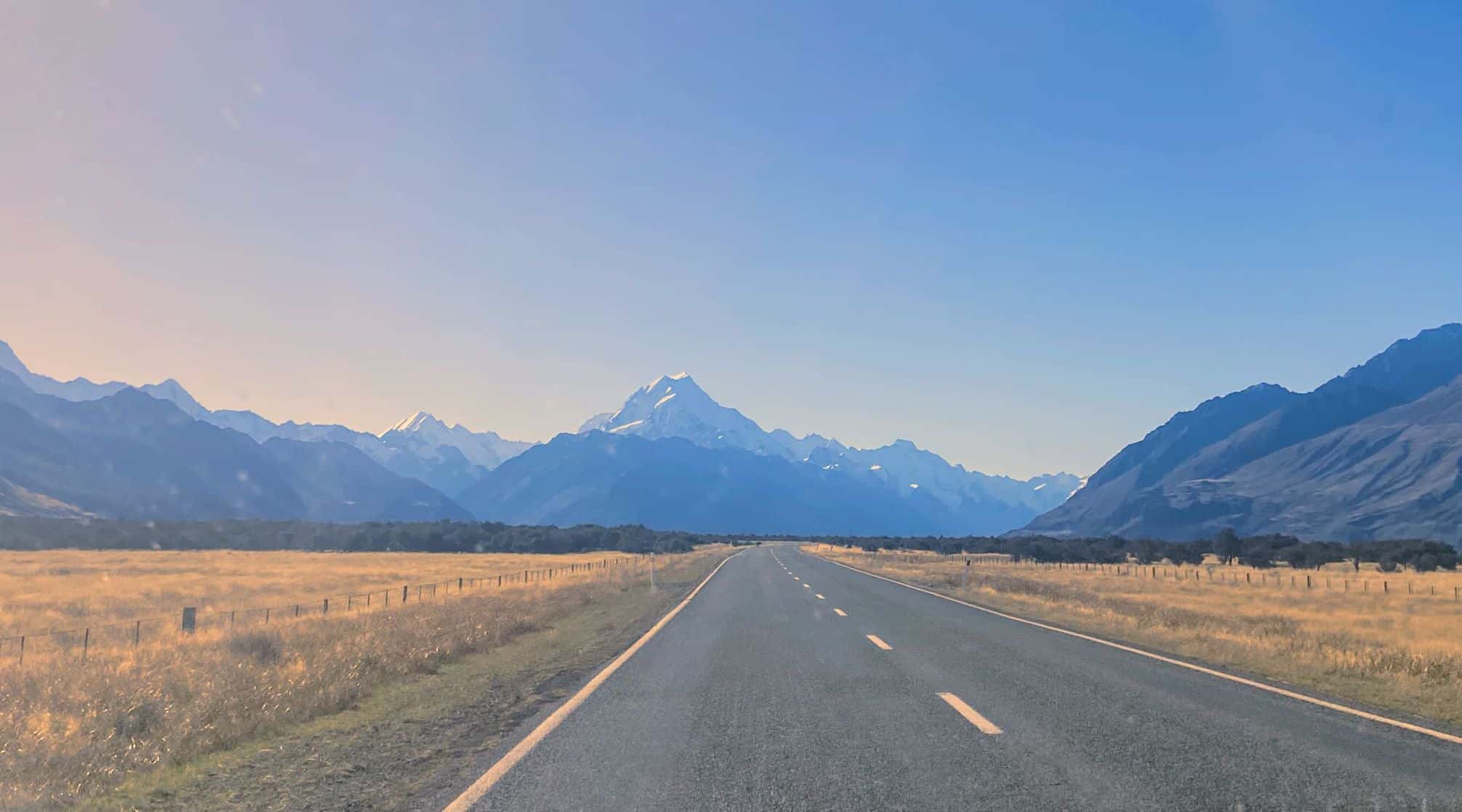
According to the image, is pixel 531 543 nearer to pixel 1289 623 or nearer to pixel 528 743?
Answer: pixel 1289 623

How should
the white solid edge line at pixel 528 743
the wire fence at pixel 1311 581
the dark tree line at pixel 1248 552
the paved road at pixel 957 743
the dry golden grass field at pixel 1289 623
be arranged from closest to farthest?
1. the paved road at pixel 957 743
2. the white solid edge line at pixel 528 743
3. the dry golden grass field at pixel 1289 623
4. the wire fence at pixel 1311 581
5. the dark tree line at pixel 1248 552

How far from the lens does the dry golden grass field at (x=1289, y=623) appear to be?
13070mm

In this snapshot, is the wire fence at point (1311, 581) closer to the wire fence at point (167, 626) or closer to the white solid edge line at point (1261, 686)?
the white solid edge line at point (1261, 686)

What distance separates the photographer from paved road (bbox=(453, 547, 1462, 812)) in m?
6.64

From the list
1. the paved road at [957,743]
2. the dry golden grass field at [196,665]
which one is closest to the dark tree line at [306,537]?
the dry golden grass field at [196,665]

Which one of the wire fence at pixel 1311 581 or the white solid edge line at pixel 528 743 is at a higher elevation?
the white solid edge line at pixel 528 743

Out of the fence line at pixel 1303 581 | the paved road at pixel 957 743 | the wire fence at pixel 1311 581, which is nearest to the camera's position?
the paved road at pixel 957 743

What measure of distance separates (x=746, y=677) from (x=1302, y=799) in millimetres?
7588

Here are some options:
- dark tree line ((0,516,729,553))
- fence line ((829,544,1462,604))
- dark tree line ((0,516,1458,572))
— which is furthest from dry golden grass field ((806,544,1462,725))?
dark tree line ((0,516,729,553))

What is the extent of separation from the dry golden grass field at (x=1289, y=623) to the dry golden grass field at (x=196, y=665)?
13369 millimetres

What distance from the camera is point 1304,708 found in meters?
10.3

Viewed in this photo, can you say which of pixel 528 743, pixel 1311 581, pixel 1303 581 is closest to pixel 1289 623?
pixel 528 743

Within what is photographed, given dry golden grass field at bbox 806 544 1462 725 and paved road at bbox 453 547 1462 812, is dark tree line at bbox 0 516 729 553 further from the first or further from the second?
paved road at bbox 453 547 1462 812

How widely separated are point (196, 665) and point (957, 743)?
40.7 ft
